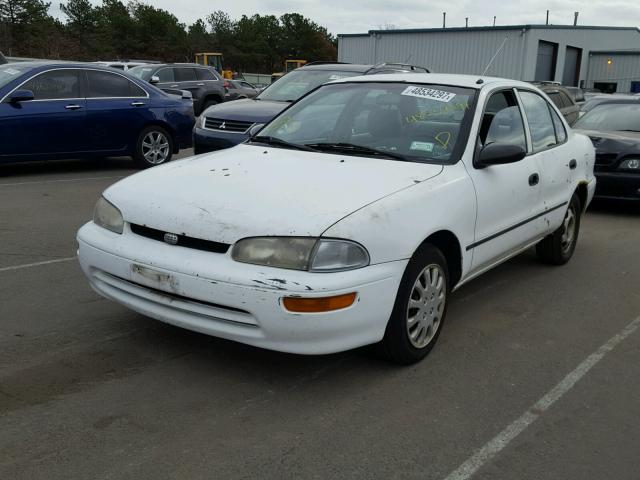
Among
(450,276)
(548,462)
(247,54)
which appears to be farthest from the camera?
(247,54)

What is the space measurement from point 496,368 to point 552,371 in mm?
320

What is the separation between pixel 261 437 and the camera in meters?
2.96

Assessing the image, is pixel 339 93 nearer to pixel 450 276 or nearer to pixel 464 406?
pixel 450 276

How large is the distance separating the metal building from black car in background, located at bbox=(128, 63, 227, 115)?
15880mm

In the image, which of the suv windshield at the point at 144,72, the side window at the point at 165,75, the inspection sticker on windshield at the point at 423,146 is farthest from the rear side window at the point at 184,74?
the inspection sticker on windshield at the point at 423,146

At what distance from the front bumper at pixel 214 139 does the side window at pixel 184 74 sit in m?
11.4

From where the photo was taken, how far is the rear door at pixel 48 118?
874cm

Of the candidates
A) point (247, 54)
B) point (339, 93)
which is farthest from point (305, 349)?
point (247, 54)

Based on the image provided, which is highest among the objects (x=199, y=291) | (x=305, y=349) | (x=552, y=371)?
(x=199, y=291)

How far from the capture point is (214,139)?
8.84m

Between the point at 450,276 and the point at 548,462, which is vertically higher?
the point at 450,276

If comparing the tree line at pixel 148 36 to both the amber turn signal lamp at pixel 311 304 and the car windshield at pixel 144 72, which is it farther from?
the amber turn signal lamp at pixel 311 304

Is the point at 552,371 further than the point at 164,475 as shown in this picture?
Yes

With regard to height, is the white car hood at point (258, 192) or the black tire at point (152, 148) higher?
the white car hood at point (258, 192)
